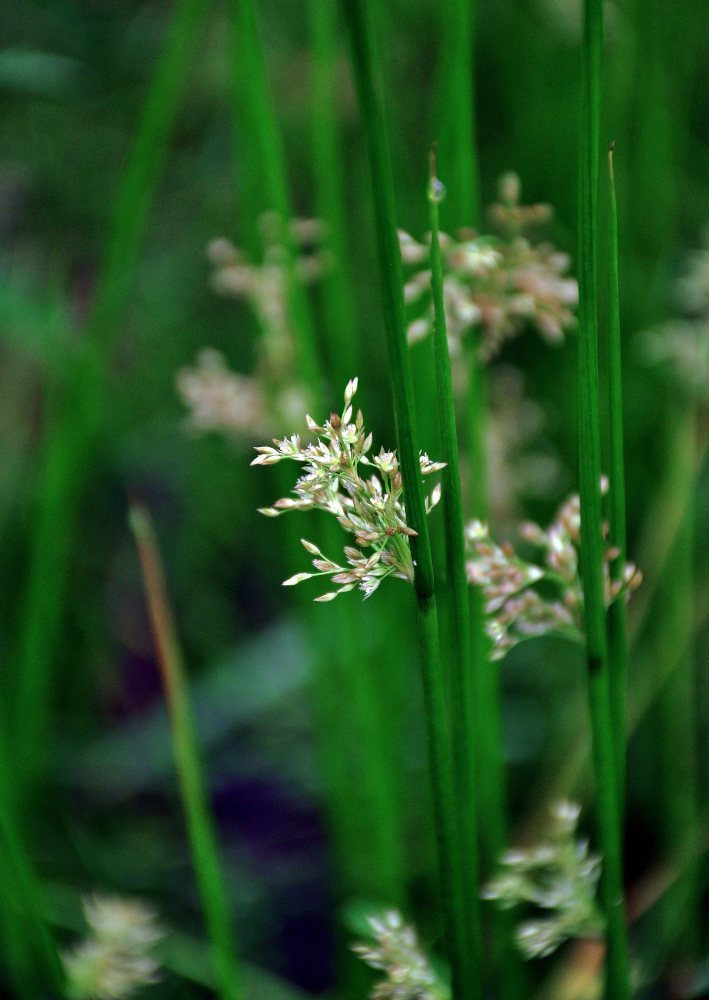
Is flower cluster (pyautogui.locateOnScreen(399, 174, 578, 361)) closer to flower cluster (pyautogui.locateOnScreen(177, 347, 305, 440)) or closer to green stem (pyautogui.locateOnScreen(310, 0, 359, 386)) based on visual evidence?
green stem (pyautogui.locateOnScreen(310, 0, 359, 386))

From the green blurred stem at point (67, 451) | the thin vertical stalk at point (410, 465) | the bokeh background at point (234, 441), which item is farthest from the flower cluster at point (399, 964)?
the green blurred stem at point (67, 451)

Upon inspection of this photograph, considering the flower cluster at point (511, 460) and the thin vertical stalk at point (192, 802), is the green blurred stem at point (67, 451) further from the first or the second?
the flower cluster at point (511, 460)

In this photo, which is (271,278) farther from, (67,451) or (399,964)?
(399,964)

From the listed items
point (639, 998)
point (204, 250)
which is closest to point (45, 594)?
point (639, 998)

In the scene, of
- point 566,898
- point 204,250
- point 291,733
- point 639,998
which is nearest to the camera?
point 566,898

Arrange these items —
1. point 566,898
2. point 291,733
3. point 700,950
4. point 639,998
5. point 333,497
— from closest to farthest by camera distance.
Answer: point 333,497 → point 566,898 → point 639,998 → point 700,950 → point 291,733

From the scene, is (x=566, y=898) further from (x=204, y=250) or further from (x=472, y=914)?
(x=204, y=250)

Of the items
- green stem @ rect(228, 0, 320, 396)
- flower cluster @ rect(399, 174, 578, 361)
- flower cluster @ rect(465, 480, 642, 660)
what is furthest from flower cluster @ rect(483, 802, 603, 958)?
green stem @ rect(228, 0, 320, 396)

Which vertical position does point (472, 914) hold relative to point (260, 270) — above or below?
below

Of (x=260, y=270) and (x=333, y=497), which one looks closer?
(x=333, y=497)
